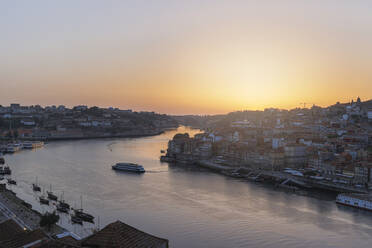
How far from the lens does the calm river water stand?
550 centimetres

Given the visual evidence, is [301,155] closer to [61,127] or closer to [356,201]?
[356,201]

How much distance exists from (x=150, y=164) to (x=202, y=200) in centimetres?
620

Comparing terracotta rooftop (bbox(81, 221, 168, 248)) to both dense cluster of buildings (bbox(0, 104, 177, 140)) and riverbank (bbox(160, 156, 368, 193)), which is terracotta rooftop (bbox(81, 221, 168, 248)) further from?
dense cluster of buildings (bbox(0, 104, 177, 140))

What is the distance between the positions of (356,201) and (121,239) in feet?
Answer: 20.0

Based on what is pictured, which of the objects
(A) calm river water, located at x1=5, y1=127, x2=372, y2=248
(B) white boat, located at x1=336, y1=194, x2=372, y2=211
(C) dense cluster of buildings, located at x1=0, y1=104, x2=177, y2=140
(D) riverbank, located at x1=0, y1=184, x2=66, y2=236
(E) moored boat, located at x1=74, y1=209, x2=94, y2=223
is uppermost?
(C) dense cluster of buildings, located at x1=0, y1=104, x2=177, y2=140

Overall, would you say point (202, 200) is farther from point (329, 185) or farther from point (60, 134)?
point (60, 134)

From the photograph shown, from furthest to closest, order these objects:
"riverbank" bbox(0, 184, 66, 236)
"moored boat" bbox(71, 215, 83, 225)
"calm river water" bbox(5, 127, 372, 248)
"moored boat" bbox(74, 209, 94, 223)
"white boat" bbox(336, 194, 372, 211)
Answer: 1. "white boat" bbox(336, 194, 372, 211)
2. "moored boat" bbox(74, 209, 94, 223)
3. "moored boat" bbox(71, 215, 83, 225)
4. "calm river water" bbox(5, 127, 372, 248)
5. "riverbank" bbox(0, 184, 66, 236)

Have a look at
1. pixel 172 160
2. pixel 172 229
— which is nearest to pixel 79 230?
pixel 172 229

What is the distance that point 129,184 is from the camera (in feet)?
31.4

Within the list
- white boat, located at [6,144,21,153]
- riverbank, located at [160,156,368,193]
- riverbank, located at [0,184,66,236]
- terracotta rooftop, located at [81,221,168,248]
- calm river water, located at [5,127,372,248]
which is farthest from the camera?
white boat, located at [6,144,21,153]

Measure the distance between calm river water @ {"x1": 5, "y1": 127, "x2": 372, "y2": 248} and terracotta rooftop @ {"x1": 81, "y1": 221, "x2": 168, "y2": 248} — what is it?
255cm

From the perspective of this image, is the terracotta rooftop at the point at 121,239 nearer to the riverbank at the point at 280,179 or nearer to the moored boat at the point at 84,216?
the moored boat at the point at 84,216

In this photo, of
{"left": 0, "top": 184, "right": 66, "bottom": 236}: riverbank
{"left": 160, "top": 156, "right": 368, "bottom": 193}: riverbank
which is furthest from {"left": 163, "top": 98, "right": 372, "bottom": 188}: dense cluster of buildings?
{"left": 0, "top": 184, "right": 66, "bottom": 236}: riverbank

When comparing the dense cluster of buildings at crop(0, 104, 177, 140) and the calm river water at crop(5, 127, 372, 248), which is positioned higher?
the dense cluster of buildings at crop(0, 104, 177, 140)
